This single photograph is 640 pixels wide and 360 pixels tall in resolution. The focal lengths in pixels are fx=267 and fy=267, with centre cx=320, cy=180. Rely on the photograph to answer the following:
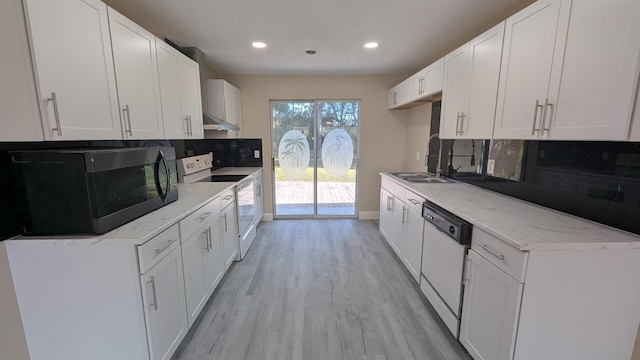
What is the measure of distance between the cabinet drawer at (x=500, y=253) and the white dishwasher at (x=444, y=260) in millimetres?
95

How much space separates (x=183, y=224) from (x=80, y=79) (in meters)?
0.98

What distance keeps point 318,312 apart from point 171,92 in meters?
2.29

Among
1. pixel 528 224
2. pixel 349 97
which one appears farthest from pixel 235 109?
pixel 528 224

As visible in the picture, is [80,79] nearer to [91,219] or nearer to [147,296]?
[91,219]

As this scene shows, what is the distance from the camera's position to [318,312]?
2.26m

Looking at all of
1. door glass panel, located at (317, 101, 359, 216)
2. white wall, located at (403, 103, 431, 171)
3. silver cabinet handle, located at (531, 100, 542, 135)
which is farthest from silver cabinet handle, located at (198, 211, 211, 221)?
white wall, located at (403, 103, 431, 171)

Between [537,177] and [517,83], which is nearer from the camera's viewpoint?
[517,83]

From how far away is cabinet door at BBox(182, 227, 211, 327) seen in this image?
187 centimetres

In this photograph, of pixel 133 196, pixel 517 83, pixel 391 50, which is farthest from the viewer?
pixel 391 50

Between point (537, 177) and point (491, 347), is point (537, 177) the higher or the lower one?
the higher one

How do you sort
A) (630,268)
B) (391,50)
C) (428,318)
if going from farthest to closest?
1. (391,50)
2. (428,318)
3. (630,268)

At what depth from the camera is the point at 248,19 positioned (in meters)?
2.31

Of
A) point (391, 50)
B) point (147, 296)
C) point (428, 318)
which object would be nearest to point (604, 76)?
point (428, 318)

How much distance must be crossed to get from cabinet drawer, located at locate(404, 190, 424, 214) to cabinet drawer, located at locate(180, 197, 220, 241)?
185cm
